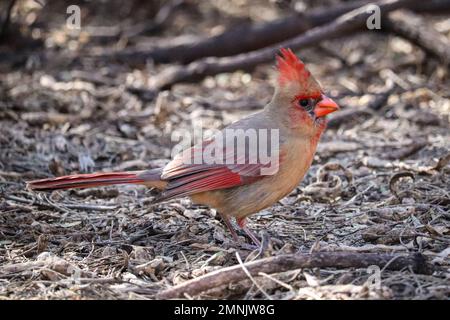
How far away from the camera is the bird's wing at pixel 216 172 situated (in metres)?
4.00

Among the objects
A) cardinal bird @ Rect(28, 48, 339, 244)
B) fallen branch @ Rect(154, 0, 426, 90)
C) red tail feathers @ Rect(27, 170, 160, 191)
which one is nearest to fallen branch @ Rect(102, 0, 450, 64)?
fallen branch @ Rect(154, 0, 426, 90)

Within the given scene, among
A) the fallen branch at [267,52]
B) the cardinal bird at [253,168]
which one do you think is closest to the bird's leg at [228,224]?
the cardinal bird at [253,168]

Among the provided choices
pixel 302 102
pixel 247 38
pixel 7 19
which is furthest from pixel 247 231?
pixel 7 19

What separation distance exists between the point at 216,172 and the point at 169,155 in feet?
5.28

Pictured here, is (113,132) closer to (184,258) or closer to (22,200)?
(22,200)

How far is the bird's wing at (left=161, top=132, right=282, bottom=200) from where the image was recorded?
158 inches

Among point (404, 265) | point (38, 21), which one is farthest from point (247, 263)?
point (38, 21)

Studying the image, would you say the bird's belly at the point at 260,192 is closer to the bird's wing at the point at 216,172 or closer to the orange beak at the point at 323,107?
the bird's wing at the point at 216,172

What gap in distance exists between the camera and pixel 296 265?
3.26 metres

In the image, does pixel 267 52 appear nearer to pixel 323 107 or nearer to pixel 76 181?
pixel 323 107

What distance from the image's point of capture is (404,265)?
3320 mm

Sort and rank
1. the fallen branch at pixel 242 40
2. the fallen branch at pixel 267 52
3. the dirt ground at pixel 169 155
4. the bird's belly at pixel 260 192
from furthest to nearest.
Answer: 1. the fallen branch at pixel 242 40
2. the fallen branch at pixel 267 52
3. the bird's belly at pixel 260 192
4. the dirt ground at pixel 169 155

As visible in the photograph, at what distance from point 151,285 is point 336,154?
2602 millimetres
